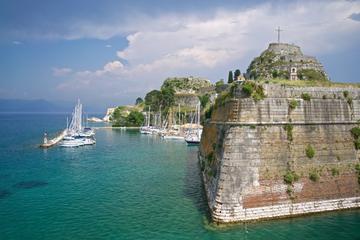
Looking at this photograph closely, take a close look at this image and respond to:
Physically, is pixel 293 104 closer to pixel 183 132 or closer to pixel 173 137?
pixel 173 137

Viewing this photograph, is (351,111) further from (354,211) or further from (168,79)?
(168,79)

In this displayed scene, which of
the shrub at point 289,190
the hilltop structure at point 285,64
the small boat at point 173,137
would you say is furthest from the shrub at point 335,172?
the small boat at point 173,137

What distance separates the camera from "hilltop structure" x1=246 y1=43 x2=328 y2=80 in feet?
136

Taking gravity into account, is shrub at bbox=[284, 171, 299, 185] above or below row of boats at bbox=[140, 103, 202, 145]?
below

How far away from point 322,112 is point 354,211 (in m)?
7.18

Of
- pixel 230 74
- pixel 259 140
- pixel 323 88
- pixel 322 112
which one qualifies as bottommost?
pixel 259 140

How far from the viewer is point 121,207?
24094mm

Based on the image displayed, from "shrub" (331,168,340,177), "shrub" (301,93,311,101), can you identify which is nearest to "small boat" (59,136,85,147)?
"shrub" (301,93,311,101)

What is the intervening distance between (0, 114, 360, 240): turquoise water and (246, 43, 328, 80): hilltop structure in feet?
56.8

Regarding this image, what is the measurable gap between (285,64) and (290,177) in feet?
88.7

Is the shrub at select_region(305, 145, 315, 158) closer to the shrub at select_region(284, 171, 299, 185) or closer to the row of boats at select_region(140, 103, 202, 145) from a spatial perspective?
the shrub at select_region(284, 171, 299, 185)

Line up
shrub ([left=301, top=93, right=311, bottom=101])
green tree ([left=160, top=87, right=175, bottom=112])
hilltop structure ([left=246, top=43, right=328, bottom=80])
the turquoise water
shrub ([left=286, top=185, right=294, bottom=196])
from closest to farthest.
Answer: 1. the turquoise water
2. shrub ([left=286, top=185, right=294, bottom=196])
3. shrub ([left=301, top=93, right=311, bottom=101])
4. hilltop structure ([left=246, top=43, right=328, bottom=80])
5. green tree ([left=160, top=87, right=175, bottom=112])

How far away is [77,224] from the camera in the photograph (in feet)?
68.3

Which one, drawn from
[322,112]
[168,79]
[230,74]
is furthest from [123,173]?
[168,79]
